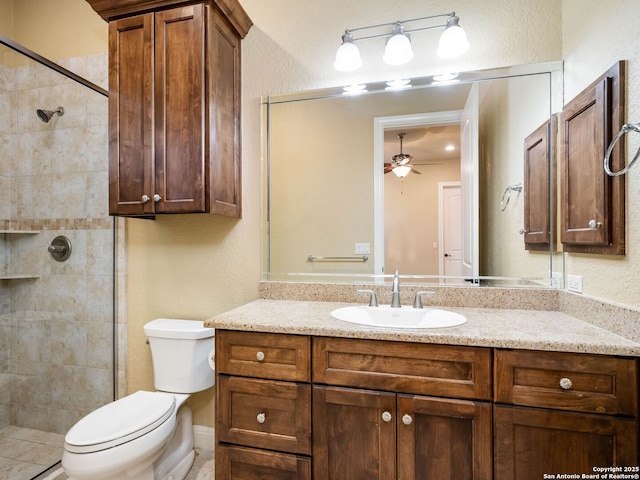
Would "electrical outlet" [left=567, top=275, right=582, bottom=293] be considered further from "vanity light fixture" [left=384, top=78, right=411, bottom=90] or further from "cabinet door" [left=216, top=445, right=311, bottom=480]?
"cabinet door" [left=216, top=445, right=311, bottom=480]

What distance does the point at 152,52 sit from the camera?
1.57m

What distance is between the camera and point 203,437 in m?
1.91

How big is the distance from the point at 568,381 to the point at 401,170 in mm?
1097

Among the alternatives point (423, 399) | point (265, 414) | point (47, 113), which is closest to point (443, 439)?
point (423, 399)

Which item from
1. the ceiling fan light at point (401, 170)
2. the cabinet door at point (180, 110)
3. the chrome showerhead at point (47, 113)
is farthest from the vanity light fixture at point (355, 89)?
the chrome showerhead at point (47, 113)

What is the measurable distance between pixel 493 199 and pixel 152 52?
5.97 ft

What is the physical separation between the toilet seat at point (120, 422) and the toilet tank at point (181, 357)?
114mm

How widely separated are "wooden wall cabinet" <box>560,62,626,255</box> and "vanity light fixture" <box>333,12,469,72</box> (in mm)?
576

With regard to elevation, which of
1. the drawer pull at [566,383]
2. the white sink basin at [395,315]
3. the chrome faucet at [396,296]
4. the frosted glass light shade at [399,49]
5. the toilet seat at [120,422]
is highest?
the frosted glass light shade at [399,49]

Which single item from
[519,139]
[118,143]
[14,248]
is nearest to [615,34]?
[519,139]

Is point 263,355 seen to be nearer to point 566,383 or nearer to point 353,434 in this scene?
point 353,434

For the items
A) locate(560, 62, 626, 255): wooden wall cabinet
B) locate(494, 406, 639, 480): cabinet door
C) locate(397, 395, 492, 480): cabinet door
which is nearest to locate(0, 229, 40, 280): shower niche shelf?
locate(397, 395, 492, 480): cabinet door

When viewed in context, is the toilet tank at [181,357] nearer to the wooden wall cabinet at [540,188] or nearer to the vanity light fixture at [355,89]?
the vanity light fixture at [355,89]

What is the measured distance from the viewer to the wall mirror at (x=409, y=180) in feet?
5.13
